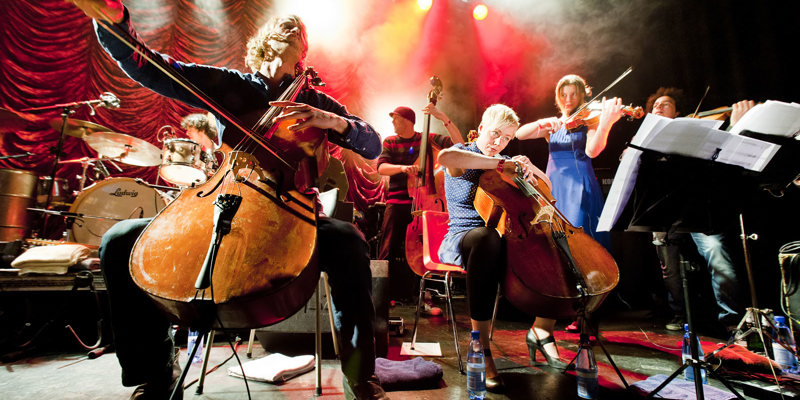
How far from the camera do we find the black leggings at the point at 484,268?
1684 mm

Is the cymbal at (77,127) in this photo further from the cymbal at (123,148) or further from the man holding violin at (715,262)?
the man holding violin at (715,262)

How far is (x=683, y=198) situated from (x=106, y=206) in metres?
4.80

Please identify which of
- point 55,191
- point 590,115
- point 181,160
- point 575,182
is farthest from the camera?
point 181,160

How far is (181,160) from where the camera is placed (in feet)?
13.2

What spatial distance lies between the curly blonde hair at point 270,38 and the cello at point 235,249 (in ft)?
1.81

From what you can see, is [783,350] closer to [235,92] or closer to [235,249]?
[235,249]

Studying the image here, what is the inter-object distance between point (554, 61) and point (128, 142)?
6.24 m

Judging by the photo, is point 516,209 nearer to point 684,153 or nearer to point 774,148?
point 684,153

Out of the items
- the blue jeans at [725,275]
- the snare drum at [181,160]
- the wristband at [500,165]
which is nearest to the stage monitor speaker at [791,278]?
the blue jeans at [725,275]

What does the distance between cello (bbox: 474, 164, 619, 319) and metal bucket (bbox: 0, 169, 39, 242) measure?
456 centimetres

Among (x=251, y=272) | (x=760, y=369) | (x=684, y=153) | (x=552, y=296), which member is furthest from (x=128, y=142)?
(x=760, y=369)

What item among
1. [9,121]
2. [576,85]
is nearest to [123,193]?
[9,121]

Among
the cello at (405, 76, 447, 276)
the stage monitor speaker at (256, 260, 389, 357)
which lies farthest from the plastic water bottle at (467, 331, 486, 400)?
the cello at (405, 76, 447, 276)

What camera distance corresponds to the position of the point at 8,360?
1.93m
